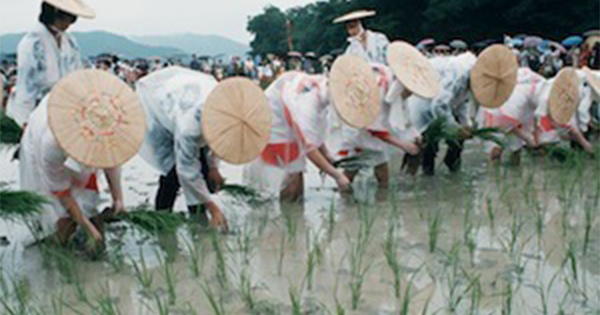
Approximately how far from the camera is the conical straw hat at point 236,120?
420 cm

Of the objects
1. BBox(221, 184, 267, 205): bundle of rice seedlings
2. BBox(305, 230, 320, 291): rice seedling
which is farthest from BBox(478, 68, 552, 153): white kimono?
BBox(305, 230, 320, 291): rice seedling

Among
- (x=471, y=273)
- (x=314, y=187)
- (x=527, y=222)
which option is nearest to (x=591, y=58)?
(x=314, y=187)

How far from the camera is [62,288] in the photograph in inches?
142

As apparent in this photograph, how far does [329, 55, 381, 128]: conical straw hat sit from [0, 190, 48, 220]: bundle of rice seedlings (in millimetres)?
2002

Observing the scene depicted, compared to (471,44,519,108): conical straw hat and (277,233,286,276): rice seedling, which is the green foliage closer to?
(471,44,519,108): conical straw hat

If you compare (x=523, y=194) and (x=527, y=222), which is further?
(x=523, y=194)

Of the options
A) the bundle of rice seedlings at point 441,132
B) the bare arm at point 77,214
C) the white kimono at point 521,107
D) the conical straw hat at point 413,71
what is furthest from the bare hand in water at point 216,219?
the white kimono at point 521,107

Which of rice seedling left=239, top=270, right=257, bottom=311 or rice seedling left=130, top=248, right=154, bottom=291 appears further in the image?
rice seedling left=130, top=248, right=154, bottom=291

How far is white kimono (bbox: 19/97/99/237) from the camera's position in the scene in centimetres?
384

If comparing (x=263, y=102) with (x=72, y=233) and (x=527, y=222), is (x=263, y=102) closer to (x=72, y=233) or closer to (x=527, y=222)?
(x=72, y=233)

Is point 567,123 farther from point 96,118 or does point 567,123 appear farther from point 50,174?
point 50,174

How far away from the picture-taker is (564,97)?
654 centimetres

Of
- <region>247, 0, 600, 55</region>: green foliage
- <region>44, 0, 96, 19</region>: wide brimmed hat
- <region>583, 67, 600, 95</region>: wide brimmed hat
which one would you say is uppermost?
<region>247, 0, 600, 55</region>: green foliage

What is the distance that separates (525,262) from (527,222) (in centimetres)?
88
